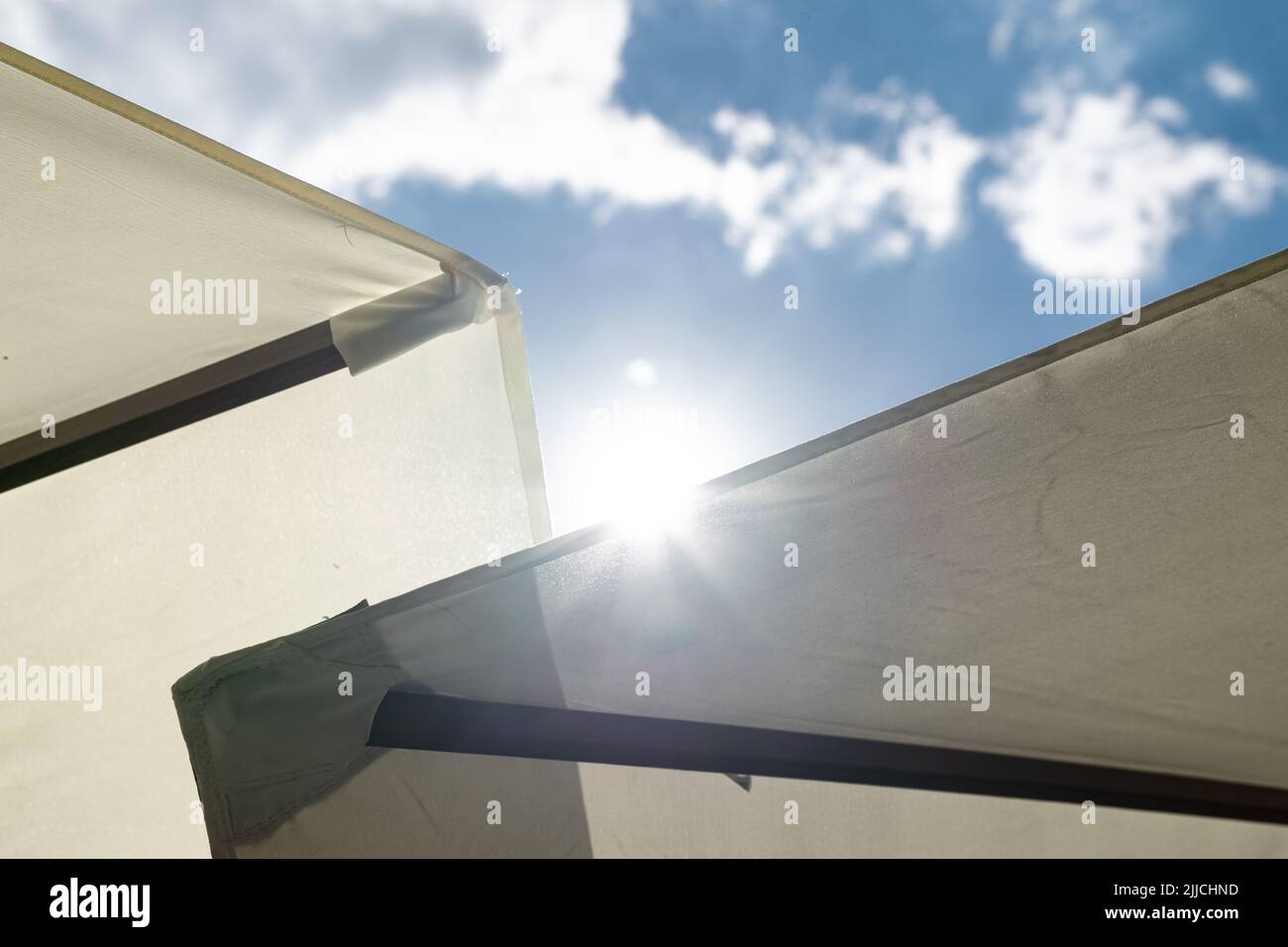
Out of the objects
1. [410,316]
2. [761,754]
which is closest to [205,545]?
[410,316]

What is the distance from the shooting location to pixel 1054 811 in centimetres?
162

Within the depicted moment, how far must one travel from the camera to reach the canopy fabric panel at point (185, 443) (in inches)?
52.1

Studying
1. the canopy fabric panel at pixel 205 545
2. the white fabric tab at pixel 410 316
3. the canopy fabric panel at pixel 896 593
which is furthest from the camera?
the canopy fabric panel at pixel 205 545

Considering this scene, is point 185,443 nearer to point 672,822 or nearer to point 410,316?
point 410,316

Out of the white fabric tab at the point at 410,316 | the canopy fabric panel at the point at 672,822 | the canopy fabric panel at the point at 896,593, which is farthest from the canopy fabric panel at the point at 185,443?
the canopy fabric panel at the point at 672,822

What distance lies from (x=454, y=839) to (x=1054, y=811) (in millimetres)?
1259

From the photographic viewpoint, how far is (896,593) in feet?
4.26

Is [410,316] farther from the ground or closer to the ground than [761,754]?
farther from the ground

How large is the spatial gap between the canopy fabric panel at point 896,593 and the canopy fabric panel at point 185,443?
73 cm

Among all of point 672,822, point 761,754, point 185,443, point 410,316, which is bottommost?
point 672,822

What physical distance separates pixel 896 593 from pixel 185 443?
5.72 feet

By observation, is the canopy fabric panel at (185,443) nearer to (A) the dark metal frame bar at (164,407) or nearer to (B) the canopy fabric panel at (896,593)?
(A) the dark metal frame bar at (164,407)
